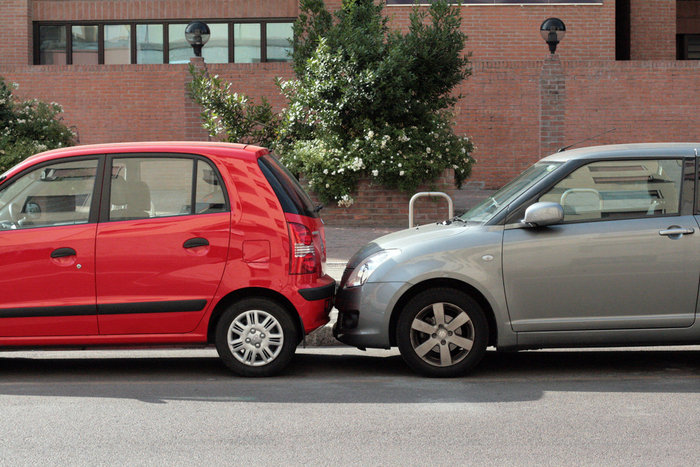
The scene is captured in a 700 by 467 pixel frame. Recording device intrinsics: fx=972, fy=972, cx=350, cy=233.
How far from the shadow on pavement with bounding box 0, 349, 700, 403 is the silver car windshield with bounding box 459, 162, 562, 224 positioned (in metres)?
1.15

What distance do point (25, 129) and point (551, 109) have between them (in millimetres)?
9749

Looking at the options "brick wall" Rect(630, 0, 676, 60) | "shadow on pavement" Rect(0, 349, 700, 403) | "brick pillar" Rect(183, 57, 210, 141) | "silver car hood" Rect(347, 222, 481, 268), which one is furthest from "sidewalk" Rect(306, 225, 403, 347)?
"brick wall" Rect(630, 0, 676, 60)

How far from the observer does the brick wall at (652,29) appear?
82.6 feet

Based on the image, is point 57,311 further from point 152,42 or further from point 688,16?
point 688,16

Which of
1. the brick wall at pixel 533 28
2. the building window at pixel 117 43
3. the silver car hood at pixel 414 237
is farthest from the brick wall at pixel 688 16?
the silver car hood at pixel 414 237

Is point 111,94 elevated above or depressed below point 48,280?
above

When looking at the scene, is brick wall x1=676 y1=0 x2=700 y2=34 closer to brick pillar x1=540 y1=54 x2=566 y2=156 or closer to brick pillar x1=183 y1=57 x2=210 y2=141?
brick pillar x1=540 y1=54 x2=566 y2=156

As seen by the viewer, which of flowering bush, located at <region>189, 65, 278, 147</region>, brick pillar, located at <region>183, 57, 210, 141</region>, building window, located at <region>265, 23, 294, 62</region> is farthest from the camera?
building window, located at <region>265, 23, 294, 62</region>

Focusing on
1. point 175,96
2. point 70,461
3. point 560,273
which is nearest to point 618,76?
point 175,96

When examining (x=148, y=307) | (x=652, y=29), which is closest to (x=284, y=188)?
(x=148, y=307)

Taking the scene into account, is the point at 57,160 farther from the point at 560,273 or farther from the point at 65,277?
the point at 560,273

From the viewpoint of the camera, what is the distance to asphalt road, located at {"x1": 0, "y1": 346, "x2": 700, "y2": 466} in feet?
16.8

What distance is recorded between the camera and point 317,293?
6938mm

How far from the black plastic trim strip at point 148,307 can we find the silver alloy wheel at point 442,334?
153cm
